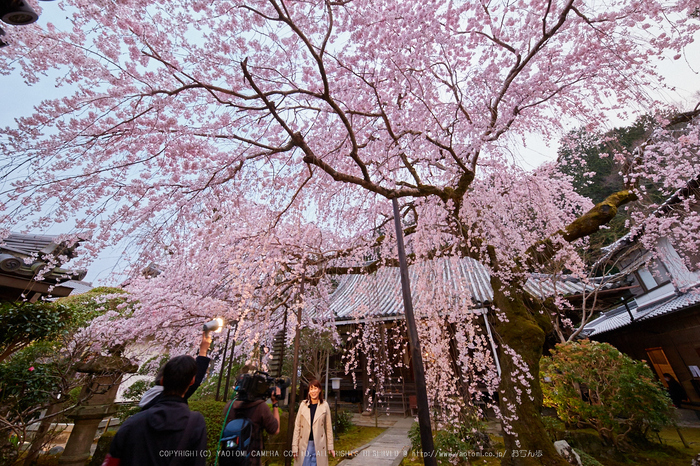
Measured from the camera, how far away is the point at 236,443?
2.61 meters

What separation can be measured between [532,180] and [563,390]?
4.57 m

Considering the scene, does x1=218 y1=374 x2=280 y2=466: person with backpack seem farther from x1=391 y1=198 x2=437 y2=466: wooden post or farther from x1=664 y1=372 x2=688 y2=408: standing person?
x1=664 y1=372 x2=688 y2=408: standing person

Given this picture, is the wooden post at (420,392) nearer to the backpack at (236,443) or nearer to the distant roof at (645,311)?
the backpack at (236,443)

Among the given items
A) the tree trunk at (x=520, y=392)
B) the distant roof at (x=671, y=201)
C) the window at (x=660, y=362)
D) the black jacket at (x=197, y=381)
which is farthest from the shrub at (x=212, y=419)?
the window at (x=660, y=362)

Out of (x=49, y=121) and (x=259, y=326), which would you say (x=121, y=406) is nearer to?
(x=259, y=326)

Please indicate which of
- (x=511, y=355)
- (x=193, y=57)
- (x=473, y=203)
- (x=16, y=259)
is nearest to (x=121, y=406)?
(x=16, y=259)

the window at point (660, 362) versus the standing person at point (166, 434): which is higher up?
the window at point (660, 362)

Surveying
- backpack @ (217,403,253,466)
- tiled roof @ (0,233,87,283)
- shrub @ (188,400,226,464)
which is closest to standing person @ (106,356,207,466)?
backpack @ (217,403,253,466)

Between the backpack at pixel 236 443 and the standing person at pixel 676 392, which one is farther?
the standing person at pixel 676 392

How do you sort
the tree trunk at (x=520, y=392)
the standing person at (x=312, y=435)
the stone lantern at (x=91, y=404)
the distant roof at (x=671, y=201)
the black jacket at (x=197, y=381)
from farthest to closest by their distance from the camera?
the distant roof at (x=671, y=201) → the stone lantern at (x=91, y=404) → the standing person at (x=312, y=435) → the tree trunk at (x=520, y=392) → the black jacket at (x=197, y=381)

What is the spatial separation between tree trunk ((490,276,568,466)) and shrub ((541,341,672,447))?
235 centimetres

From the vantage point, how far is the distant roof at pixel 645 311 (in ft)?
27.9

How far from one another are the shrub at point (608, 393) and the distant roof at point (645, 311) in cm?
416

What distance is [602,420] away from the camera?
530cm
